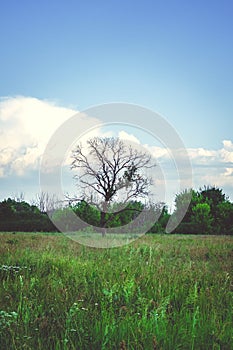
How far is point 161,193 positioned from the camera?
56.3ft

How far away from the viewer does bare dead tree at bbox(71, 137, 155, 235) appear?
18500 mm

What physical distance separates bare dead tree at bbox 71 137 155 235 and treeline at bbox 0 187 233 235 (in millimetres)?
5535

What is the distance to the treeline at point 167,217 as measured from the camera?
26.9m

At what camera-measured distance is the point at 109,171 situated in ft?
63.0

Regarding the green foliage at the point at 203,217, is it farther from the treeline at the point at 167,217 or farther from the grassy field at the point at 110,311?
the grassy field at the point at 110,311

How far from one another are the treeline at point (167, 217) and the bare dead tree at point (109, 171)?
18.2 feet

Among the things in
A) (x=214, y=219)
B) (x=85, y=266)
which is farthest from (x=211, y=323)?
(x=214, y=219)

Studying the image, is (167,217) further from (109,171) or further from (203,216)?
(109,171)

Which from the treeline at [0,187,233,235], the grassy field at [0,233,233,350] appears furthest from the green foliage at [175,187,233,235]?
the grassy field at [0,233,233,350]

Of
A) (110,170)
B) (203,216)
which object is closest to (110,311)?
(110,170)

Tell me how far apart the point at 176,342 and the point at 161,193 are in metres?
13.8

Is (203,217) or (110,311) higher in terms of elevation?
(203,217)

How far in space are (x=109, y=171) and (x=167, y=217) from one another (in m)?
17.4

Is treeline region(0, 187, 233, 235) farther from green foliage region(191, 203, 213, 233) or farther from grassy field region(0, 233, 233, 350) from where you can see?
grassy field region(0, 233, 233, 350)
